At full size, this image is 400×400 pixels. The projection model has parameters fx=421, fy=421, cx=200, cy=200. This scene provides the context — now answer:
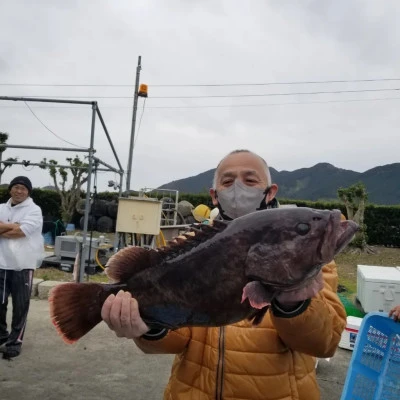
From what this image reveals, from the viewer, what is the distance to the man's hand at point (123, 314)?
149 cm

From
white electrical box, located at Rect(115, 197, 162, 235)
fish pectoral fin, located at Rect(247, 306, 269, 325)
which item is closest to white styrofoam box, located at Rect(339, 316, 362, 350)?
white electrical box, located at Rect(115, 197, 162, 235)

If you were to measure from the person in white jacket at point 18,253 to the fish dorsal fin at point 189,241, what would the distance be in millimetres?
4177

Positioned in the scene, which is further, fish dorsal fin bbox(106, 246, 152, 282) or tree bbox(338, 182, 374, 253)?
tree bbox(338, 182, 374, 253)

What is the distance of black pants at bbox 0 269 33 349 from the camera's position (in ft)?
16.9

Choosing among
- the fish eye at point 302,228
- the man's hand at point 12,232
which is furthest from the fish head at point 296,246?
the man's hand at point 12,232

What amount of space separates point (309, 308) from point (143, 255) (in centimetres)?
65

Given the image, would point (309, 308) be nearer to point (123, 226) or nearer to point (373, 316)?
point (373, 316)

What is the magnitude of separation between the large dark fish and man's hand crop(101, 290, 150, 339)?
1.4 inches

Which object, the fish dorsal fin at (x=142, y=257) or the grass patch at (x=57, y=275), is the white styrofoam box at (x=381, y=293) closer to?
the fish dorsal fin at (x=142, y=257)

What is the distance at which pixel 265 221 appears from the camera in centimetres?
141

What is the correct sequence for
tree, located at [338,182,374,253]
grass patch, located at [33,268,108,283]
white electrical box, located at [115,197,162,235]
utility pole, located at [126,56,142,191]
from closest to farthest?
white electrical box, located at [115,197,162,235] → grass patch, located at [33,268,108,283] → utility pole, located at [126,56,142,191] → tree, located at [338,182,374,253]

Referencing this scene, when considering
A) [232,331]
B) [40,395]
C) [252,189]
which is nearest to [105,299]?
[232,331]

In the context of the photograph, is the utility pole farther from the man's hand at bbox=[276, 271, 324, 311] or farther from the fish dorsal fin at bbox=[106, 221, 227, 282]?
the man's hand at bbox=[276, 271, 324, 311]

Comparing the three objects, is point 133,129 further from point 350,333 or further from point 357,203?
point 357,203
